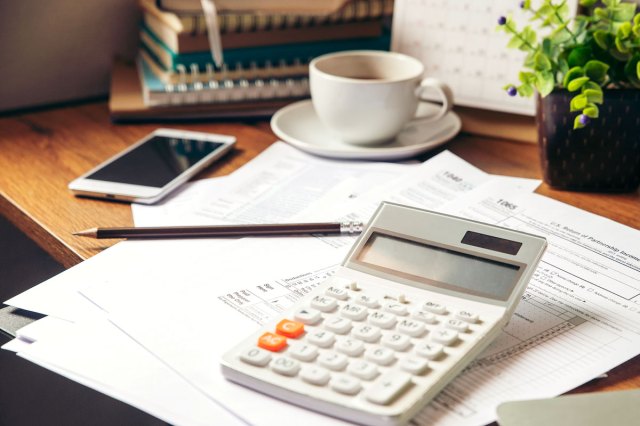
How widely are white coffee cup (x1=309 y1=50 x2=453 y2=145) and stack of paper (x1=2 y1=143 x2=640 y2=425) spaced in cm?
7

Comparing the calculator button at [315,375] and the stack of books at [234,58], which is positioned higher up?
the stack of books at [234,58]

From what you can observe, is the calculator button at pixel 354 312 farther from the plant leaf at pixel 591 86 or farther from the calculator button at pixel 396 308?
the plant leaf at pixel 591 86

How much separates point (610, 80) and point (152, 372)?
506mm

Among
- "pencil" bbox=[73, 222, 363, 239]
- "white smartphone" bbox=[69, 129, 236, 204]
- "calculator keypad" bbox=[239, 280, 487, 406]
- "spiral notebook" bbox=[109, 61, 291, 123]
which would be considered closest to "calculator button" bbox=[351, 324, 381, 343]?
"calculator keypad" bbox=[239, 280, 487, 406]

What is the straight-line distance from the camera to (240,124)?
0.96 meters

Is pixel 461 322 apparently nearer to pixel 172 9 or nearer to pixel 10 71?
pixel 172 9

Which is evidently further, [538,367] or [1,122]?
[1,122]

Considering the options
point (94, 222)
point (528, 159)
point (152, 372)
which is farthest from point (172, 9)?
point (152, 372)

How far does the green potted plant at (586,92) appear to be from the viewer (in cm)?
70

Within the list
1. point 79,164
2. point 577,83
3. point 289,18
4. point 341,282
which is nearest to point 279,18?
point 289,18

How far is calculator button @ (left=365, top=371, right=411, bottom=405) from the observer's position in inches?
16.5

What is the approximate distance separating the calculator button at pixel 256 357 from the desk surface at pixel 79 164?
0.78ft

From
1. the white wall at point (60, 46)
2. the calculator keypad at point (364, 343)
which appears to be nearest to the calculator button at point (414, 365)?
the calculator keypad at point (364, 343)

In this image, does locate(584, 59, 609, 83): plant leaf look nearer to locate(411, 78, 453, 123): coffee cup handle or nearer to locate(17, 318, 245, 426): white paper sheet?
locate(411, 78, 453, 123): coffee cup handle
